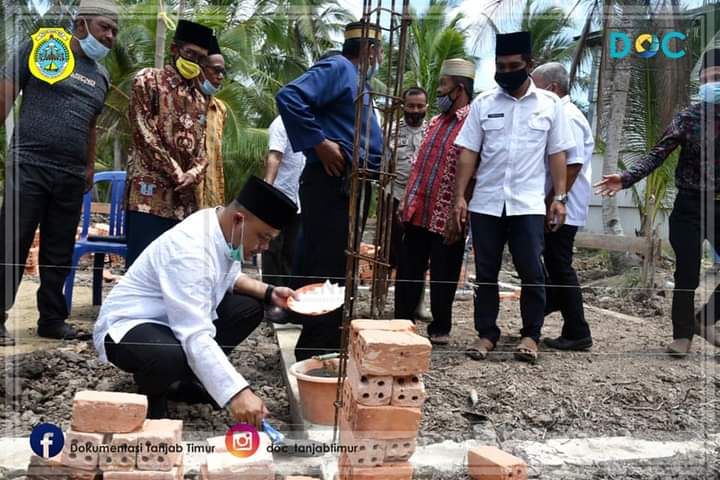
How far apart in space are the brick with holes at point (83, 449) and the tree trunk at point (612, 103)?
2.05 metres

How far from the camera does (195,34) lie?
7.42 ft

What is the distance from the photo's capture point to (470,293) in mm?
4824

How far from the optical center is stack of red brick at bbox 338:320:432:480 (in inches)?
62.3

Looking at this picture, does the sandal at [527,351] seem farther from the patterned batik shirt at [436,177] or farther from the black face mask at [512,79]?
the black face mask at [512,79]

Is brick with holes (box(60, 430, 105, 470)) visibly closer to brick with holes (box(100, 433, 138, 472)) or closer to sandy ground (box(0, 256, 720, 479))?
brick with holes (box(100, 433, 138, 472))

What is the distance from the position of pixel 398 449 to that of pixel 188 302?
76 centimetres

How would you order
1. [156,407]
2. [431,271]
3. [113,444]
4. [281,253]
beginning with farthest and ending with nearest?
[281,253], [431,271], [156,407], [113,444]

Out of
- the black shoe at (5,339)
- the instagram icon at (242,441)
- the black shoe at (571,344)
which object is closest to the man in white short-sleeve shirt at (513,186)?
the black shoe at (571,344)

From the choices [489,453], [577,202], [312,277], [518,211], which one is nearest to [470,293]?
[577,202]

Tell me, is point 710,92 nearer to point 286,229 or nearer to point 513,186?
point 513,186

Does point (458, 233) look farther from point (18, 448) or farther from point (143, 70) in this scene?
point (18, 448)

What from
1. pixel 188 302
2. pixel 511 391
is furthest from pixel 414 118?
pixel 188 302

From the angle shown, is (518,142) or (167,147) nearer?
(167,147)

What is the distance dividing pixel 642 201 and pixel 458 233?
91 cm
